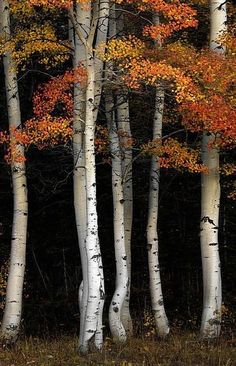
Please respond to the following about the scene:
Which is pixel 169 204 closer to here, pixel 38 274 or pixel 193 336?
pixel 38 274

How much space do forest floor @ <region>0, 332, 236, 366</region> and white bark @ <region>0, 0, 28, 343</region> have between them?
0.54 metres

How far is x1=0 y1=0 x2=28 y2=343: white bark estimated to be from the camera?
1433 centimetres

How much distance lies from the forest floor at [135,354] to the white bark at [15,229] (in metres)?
0.54

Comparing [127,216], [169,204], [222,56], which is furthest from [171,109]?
[169,204]

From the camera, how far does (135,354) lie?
12.0 meters

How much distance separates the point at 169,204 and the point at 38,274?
5.21 metres

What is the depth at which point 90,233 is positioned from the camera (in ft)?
39.0

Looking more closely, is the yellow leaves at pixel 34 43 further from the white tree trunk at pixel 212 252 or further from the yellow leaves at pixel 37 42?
the white tree trunk at pixel 212 252

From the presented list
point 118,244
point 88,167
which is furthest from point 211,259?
point 88,167


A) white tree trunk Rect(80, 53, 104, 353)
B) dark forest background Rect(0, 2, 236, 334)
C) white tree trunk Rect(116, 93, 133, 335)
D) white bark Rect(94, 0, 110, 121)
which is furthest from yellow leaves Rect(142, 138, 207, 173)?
dark forest background Rect(0, 2, 236, 334)

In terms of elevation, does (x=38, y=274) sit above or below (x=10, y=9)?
below

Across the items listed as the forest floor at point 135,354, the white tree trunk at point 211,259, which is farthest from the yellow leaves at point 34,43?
the forest floor at point 135,354

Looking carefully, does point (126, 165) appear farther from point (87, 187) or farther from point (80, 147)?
point (87, 187)

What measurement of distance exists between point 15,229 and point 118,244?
7.70 feet
